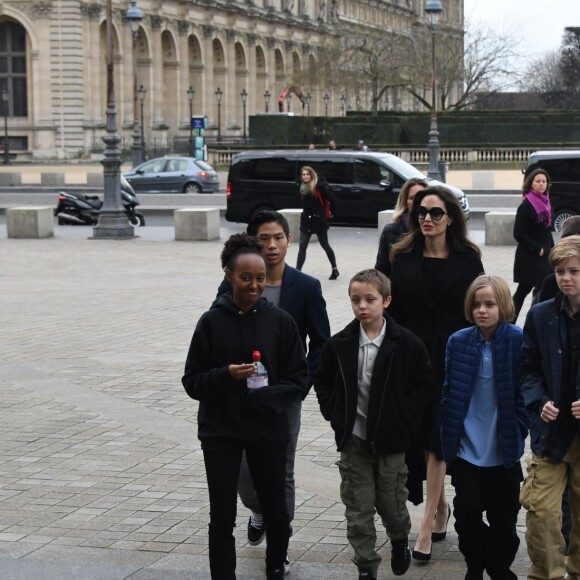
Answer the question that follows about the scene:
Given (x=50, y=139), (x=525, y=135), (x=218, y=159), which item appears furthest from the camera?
(x=50, y=139)

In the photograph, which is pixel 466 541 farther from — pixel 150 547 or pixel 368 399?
pixel 150 547

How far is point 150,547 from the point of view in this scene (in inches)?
262

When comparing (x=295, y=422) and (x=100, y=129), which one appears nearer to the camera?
(x=295, y=422)

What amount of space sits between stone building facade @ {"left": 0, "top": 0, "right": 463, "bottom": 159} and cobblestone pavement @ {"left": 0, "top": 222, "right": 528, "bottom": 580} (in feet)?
151

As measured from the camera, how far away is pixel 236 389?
5.65m

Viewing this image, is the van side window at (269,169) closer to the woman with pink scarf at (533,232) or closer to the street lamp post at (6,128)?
the woman with pink scarf at (533,232)

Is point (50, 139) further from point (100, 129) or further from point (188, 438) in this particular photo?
point (188, 438)

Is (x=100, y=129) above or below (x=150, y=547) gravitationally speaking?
above

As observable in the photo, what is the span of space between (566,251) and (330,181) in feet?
74.8

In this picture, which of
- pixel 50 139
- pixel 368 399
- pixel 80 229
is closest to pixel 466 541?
pixel 368 399

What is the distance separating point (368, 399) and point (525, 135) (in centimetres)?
5710

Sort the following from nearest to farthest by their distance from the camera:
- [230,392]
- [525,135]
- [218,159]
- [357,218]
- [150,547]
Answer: [230,392], [150,547], [357,218], [218,159], [525,135]

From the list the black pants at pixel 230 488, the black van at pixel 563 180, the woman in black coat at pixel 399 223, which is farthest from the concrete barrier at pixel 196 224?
the black pants at pixel 230 488

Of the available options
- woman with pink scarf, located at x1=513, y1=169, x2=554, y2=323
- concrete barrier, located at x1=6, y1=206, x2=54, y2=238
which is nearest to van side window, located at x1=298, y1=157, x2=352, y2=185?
concrete barrier, located at x1=6, y1=206, x2=54, y2=238
